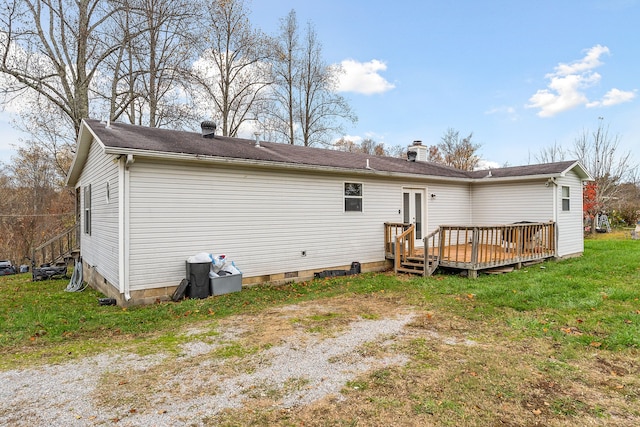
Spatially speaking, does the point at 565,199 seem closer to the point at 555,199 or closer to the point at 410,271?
the point at 555,199

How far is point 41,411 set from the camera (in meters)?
2.90

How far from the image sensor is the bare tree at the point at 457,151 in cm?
2945

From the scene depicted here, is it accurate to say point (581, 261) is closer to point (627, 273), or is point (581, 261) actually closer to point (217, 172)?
point (627, 273)

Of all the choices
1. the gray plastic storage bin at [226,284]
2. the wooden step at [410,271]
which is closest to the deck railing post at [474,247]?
the wooden step at [410,271]

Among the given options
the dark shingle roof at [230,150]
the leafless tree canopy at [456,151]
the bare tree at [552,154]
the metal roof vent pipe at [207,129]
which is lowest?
the dark shingle roof at [230,150]

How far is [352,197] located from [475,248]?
3.38 meters

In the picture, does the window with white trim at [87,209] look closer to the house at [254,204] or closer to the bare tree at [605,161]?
the house at [254,204]

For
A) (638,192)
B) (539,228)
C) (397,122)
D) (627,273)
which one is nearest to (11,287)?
(539,228)

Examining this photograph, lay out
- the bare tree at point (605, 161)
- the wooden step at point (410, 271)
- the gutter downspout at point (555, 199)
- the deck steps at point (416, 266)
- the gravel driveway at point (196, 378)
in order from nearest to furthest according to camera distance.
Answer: the gravel driveway at point (196, 378), the deck steps at point (416, 266), the wooden step at point (410, 271), the gutter downspout at point (555, 199), the bare tree at point (605, 161)

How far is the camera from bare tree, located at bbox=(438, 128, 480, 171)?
2945 cm

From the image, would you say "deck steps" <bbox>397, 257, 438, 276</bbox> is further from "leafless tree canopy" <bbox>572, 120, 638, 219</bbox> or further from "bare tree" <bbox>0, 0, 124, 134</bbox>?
"leafless tree canopy" <bbox>572, 120, 638, 219</bbox>

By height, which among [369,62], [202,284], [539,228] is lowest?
[202,284]

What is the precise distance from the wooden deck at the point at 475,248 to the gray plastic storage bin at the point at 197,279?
16.7ft

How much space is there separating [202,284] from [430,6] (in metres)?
13.0
